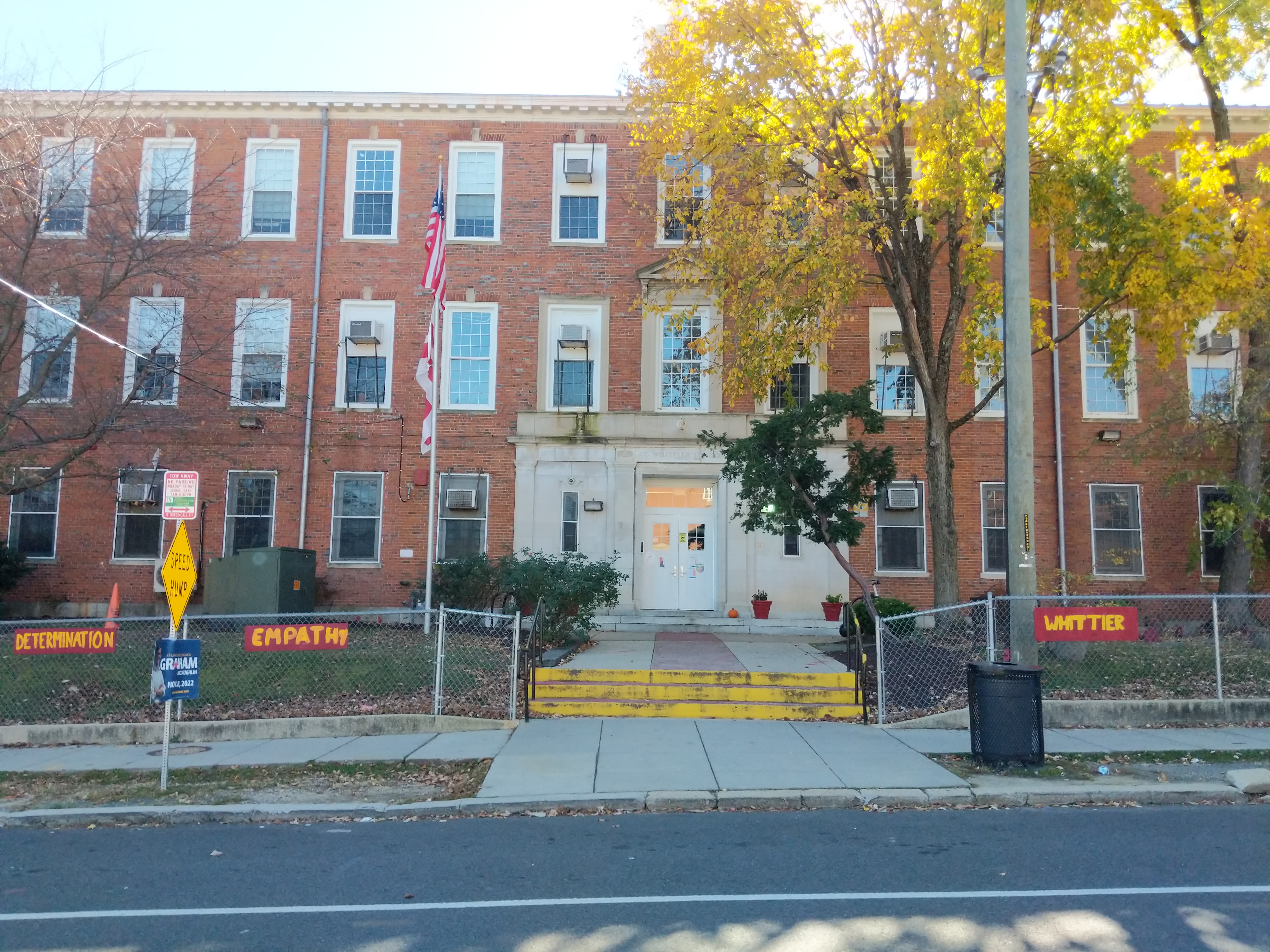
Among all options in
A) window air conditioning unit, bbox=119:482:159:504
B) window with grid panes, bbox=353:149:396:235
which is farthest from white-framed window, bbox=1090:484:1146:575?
window air conditioning unit, bbox=119:482:159:504

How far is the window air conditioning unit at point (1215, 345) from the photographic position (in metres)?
19.4

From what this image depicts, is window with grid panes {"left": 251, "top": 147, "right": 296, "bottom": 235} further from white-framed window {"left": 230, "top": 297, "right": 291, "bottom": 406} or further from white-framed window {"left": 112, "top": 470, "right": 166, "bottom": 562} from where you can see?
white-framed window {"left": 112, "top": 470, "right": 166, "bottom": 562}

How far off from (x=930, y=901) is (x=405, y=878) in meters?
3.32

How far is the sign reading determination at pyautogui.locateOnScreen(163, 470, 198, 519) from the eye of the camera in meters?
12.6

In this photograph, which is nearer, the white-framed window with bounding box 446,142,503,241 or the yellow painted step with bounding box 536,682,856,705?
the yellow painted step with bounding box 536,682,856,705

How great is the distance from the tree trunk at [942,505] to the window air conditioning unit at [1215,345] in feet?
26.4

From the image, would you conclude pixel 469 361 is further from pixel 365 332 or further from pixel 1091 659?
pixel 1091 659

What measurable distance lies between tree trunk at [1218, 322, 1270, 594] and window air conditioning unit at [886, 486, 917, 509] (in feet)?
19.3

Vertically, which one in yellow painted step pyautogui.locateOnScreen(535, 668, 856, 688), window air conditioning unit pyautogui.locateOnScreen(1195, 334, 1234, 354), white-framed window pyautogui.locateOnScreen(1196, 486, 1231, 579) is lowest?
yellow painted step pyautogui.locateOnScreen(535, 668, 856, 688)

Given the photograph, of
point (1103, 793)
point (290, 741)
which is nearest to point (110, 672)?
point (290, 741)

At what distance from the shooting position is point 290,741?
10.5m

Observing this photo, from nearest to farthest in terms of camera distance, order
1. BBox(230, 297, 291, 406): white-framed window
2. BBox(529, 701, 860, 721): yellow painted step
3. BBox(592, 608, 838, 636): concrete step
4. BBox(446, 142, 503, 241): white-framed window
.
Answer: BBox(529, 701, 860, 721): yellow painted step → BBox(592, 608, 838, 636): concrete step → BBox(230, 297, 291, 406): white-framed window → BBox(446, 142, 503, 241): white-framed window

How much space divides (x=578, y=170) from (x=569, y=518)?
25.9 feet

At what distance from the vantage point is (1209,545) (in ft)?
64.9
